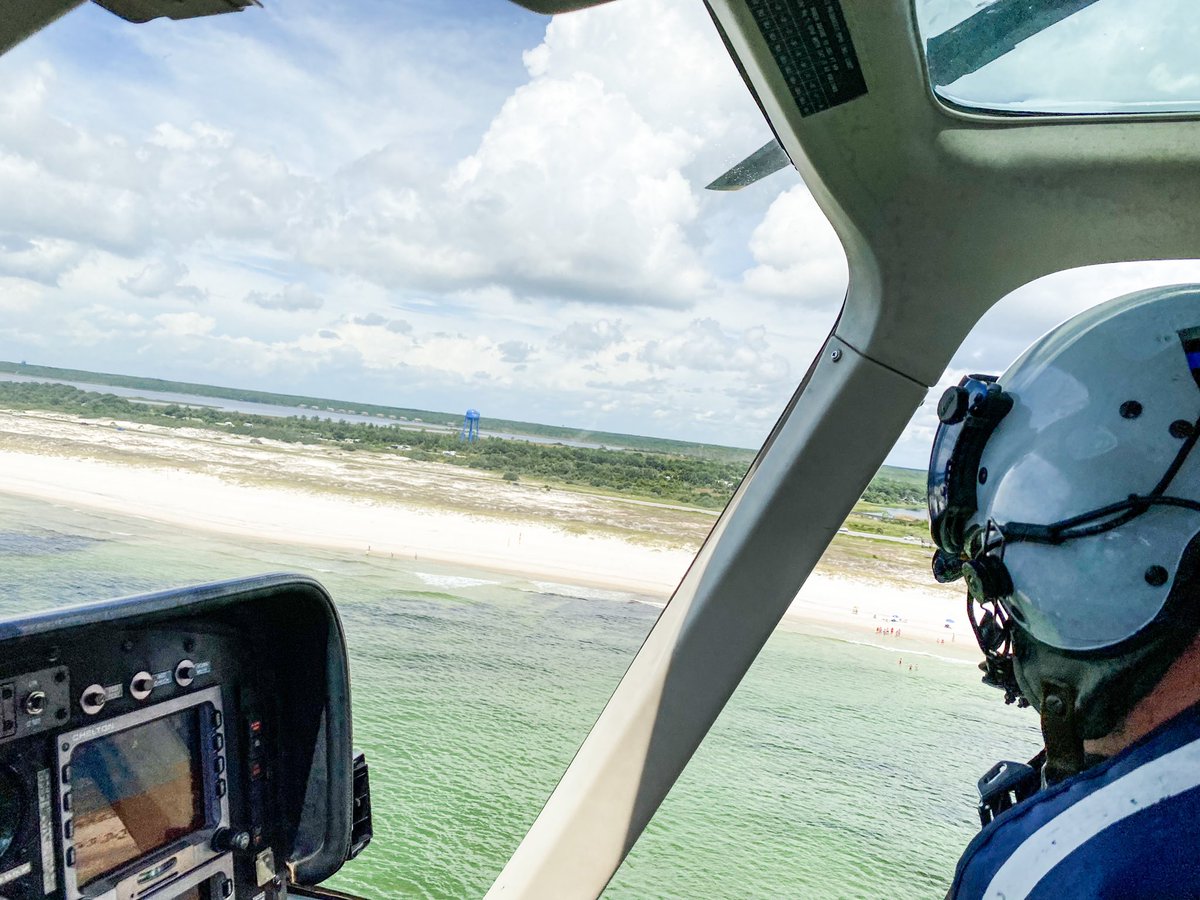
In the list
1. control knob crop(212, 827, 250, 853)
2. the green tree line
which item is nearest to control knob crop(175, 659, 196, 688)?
control knob crop(212, 827, 250, 853)

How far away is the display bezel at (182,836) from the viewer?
42.1 inches

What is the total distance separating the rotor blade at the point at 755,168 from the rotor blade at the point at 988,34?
12.6 inches

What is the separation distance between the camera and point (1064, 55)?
138cm

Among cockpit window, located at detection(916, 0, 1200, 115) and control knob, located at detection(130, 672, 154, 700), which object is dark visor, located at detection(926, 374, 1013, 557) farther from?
control knob, located at detection(130, 672, 154, 700)

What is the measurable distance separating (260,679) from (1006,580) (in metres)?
1.23

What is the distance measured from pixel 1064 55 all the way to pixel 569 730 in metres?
2.44

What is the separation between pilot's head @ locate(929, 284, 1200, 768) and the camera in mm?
668

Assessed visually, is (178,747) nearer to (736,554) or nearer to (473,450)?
(736,554)

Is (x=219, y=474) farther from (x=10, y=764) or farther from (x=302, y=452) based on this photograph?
(x=10, y=764)

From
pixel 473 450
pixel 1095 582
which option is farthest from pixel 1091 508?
pixel 473 450

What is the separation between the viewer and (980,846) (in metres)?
0.62

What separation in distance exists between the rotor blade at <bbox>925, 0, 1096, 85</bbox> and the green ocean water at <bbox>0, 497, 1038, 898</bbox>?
148cm

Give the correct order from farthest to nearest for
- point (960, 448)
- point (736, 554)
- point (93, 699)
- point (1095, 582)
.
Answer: point (736, 554)
point (93, 699)
point (960, 448)
point (1095, 582)

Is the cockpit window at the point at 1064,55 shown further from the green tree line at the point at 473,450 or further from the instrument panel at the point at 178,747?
the instrument panel at the point at 178,747
